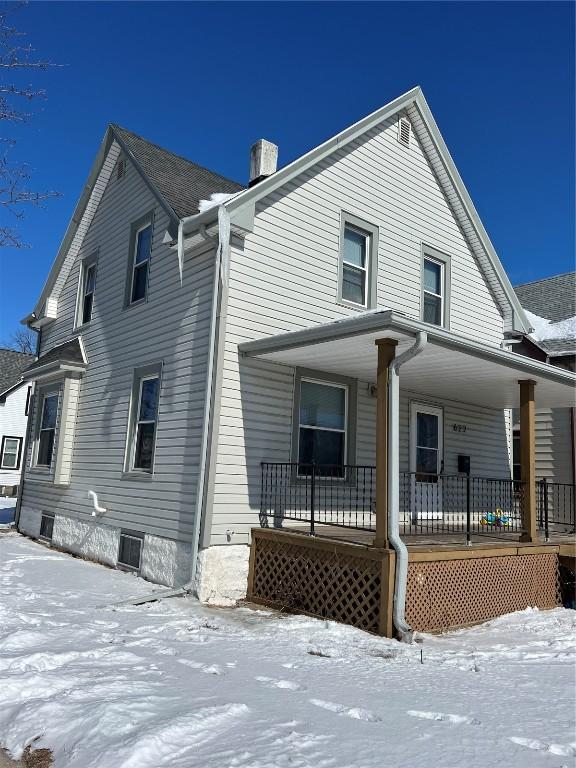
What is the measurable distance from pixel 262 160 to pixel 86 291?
A: 4.45m

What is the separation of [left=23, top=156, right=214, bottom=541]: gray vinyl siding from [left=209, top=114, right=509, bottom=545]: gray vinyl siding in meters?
0.49

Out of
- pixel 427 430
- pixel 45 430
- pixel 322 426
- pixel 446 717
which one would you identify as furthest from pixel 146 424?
pixel 446 717

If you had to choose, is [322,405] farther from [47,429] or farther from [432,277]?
[47,429]

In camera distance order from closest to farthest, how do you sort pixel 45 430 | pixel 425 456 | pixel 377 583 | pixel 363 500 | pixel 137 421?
pixel 377 583 → pixel 363 500 → pixel 137 421 → pixel 425 456 → pixel 45 430

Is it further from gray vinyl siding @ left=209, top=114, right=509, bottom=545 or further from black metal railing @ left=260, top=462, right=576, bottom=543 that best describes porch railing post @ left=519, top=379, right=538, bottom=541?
gray vinyl siding @ left=209, top=114, right=509, bottom=545

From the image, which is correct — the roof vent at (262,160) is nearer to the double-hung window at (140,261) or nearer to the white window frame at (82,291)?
the double-hung window at (140,261)

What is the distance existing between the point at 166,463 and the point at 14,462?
21.1 m

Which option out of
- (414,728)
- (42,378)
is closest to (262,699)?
(414,728)

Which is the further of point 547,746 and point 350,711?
point 350,711

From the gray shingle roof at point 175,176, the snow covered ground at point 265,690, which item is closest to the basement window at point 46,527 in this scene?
the snow covered ground at point 265,690

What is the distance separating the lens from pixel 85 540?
35.4ft

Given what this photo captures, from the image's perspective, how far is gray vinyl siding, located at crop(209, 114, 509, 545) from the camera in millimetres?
8242

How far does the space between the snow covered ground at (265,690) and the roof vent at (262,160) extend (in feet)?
24.5

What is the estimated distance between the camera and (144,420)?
9781 millimetres
